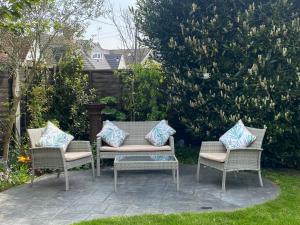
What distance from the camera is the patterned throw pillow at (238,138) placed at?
565cm

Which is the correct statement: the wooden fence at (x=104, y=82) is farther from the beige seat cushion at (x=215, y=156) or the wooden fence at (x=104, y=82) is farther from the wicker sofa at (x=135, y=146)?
the beige seat cushion at (x=215, y=156)

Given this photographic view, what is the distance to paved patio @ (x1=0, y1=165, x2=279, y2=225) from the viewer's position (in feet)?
14.0

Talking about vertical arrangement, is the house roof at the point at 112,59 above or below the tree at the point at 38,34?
above

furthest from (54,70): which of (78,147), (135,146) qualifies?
(135,146)

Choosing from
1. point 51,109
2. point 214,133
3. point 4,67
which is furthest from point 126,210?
point 51,109

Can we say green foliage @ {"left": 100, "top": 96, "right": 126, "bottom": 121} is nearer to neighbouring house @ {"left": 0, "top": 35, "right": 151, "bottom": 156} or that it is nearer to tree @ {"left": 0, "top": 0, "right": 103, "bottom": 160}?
neighbouring house @ {"left": 0, "top": 35, "right": 151, "bottom": 156}

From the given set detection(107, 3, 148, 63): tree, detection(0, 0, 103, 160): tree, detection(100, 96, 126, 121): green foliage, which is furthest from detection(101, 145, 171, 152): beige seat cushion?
detection(107, 3, 148, 63): tree

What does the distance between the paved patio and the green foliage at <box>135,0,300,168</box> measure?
944 mm

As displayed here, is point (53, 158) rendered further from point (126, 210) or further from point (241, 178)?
point (241, 178)

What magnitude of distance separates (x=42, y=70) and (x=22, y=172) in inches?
93.5

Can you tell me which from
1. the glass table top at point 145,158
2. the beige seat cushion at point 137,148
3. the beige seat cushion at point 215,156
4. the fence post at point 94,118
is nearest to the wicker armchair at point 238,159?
the beige seat cushion at point 215,156

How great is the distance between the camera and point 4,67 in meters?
6.49

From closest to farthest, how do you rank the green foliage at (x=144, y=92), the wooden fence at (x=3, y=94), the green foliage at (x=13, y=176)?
1. the green foliage at (x=13, y=176)
2. the wooden fence at (x=3, y=94)
3. the green foliage at (x=144, y=92)

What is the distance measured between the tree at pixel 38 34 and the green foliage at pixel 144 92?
4.34ft
